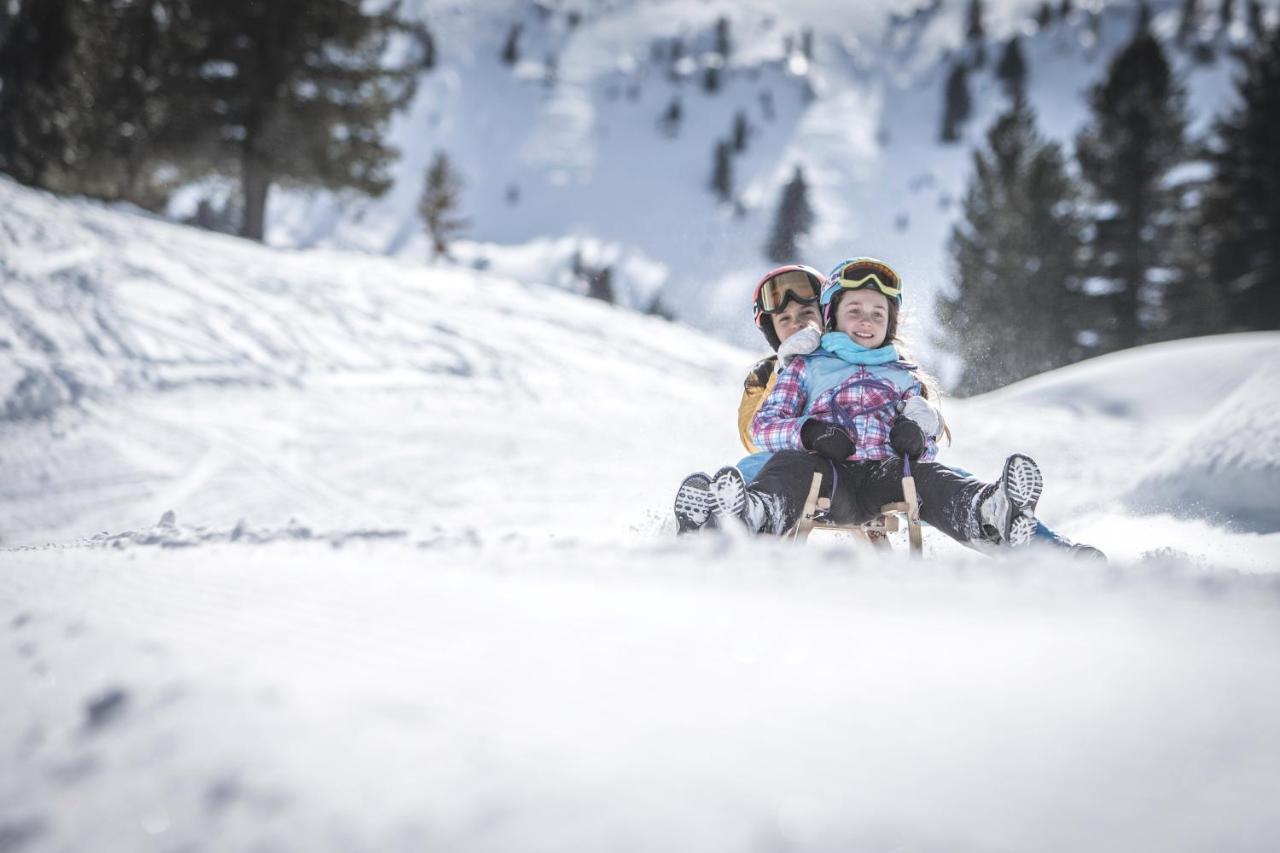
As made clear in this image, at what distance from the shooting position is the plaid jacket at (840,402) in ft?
9.30

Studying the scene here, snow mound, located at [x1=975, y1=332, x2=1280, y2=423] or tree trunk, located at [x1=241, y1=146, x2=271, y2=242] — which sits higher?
tree trunk, located at [x1=241, y1=146, x2=271, y2=242]

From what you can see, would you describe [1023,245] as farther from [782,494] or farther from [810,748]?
[810,748]

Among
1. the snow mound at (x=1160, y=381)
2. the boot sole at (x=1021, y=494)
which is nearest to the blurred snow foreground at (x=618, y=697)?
the boot sole at (x=1021, y=494)

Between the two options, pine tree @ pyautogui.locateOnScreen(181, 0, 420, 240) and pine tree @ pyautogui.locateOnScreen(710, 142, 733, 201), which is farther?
pine tree @ pyautogui.locateOnScreen(710, 142, 733, 201)

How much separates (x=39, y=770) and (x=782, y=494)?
207 centimetres

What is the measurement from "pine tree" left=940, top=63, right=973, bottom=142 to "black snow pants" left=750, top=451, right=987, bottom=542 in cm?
7661

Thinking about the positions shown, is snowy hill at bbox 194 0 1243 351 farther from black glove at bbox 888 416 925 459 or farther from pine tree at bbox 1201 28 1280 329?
black glove at bbox 888 416 925 459

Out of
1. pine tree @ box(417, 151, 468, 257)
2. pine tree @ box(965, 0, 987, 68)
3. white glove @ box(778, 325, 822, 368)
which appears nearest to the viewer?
white glove @ box(778, 325, 822, 368)

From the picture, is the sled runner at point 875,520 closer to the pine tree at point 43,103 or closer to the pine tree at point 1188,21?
the pine tree at point 43,103

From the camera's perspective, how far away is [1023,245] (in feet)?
70.9

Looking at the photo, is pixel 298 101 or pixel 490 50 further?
pixel 490 50

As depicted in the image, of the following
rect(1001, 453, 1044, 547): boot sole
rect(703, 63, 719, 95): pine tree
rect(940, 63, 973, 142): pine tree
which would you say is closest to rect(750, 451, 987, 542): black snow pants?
rect(1001, 453, 1044, 547): boot sole

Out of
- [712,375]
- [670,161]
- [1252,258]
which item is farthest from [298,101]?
[670,161]

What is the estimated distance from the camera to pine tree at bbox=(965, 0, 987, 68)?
7819cm
